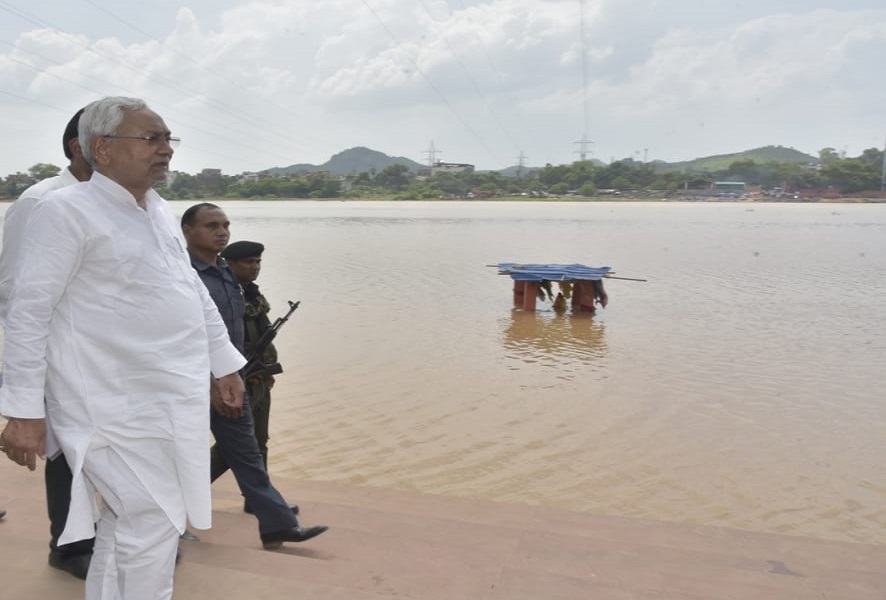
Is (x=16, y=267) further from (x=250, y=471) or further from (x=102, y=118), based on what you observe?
(x=250, y=471)

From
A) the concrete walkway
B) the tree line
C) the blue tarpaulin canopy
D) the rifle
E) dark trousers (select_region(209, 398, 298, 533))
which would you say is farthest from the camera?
the tree line

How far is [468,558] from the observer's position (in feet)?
10.9

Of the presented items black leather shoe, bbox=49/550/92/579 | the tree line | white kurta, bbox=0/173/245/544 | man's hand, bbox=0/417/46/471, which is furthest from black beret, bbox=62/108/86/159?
the tree line

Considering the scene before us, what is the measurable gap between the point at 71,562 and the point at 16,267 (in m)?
1.12

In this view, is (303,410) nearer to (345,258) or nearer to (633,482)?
(633,482)

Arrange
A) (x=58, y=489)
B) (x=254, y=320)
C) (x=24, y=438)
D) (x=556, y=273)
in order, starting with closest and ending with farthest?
1. (x=24, y=438)
2. (x=58, y=489)
3. (x=254, y=320)
4. (x=556, y=273)

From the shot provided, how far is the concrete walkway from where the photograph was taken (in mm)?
2865

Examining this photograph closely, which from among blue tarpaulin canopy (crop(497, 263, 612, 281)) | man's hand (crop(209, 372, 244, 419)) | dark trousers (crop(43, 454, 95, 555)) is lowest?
blue tarpaulin canopy (crop(497, 263, 612, 281))

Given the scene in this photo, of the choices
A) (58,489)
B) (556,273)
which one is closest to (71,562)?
(58,489)

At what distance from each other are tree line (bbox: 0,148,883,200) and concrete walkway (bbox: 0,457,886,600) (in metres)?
106

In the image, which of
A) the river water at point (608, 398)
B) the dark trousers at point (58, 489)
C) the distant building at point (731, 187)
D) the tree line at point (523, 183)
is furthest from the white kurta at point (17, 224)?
the distant building at point (731, 187)

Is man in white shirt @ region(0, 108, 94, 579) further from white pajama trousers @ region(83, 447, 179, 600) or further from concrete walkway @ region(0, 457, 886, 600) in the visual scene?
white pajama trousers @ region(83, 447, 179, 600)

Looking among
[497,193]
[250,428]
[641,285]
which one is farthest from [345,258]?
[497,193]

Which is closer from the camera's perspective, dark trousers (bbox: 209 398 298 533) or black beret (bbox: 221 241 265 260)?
dark trousers (bbox: 209 398 298 533)
